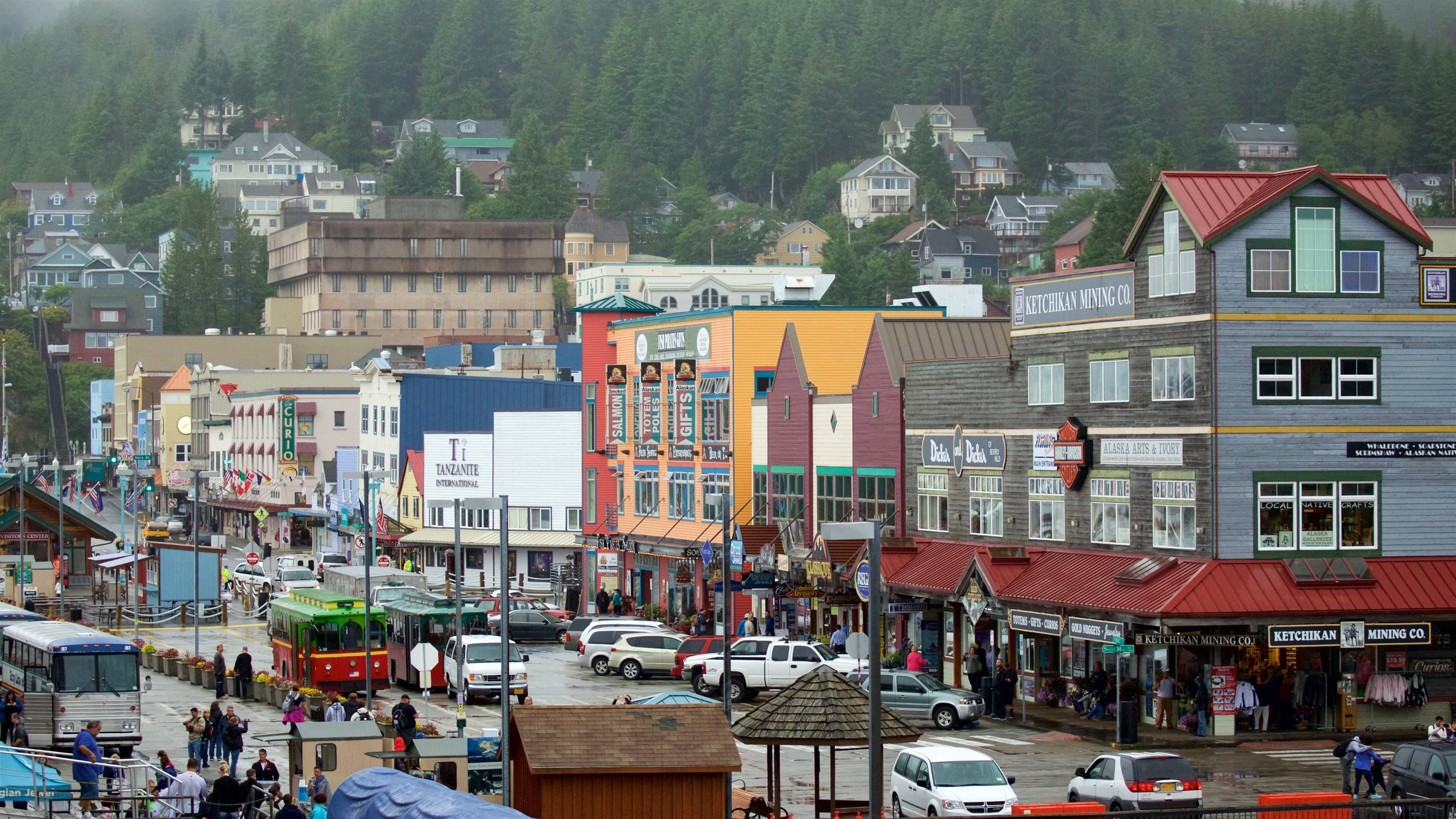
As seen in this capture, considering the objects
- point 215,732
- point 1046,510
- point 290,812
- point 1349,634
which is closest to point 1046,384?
point 1046,510

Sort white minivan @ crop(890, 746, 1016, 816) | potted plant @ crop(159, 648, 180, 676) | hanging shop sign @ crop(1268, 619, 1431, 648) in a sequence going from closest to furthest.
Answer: white minivan @ crop(890, 746, 1016, 816) < hanging shop sign @ crop(1268, 619, 1431, 648) < potted plant @ crop(159, 648, 180, 676)

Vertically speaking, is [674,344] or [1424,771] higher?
[674,344]

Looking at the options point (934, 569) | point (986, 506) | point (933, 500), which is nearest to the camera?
point (986, 506)

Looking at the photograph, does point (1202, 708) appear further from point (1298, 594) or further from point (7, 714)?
point (7, 714)

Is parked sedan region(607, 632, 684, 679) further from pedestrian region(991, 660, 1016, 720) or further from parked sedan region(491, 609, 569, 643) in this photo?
pedestrian region(991, 660, 1016, 720)

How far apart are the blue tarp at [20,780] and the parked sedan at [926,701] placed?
64.8 feet

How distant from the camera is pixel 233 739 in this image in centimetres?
3959

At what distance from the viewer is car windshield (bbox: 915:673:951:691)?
47281 mm

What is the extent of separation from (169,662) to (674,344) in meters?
23.7

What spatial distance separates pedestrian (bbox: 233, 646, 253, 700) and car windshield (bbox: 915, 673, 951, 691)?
1777cm

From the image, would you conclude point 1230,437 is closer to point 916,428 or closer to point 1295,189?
point 1295,189

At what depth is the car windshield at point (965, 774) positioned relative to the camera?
109ft

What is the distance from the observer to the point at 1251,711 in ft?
147

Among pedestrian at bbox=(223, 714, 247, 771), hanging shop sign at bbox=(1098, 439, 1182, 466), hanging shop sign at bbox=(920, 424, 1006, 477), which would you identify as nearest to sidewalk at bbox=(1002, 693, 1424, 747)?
hanging shop sign at bbox=(1098, 439, 1182, 466)
